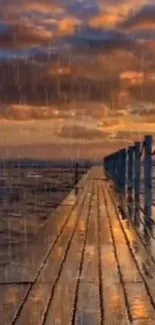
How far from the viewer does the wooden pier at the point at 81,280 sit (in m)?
4.52

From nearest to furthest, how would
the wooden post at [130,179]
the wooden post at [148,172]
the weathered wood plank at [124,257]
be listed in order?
the weathered wood plank at [124,257] → the wooden post at [148,172] → the wooden post at [130,179]

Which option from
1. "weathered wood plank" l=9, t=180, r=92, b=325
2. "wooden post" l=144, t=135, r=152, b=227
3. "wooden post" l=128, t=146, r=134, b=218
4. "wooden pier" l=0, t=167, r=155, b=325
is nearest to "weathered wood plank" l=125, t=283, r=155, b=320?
"wooden pier" l=0, t=167, r=155, b=325

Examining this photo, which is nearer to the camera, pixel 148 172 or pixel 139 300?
pixel 139 300

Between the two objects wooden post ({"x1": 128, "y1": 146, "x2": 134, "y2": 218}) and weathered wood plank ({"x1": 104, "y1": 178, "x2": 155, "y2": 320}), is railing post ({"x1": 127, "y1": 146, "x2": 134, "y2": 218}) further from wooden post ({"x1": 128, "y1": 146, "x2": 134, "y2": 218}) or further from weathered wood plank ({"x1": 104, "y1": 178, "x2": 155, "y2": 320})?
weathered wood plank ({"x1": 104, "y1": 178, "x2": 155, "y2": 320})

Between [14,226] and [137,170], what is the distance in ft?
27.3

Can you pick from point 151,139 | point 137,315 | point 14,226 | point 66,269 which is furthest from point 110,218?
point 14,226

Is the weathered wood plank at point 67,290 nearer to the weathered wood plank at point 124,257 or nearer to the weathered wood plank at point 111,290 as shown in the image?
the weathered wood plank at point 111,290

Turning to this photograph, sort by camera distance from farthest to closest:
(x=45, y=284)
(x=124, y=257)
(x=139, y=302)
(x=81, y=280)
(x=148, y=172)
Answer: (x=148, y=172) → (x=124, y=257) → (x=81, y=280) → (x=45, y=284) → (x=139, y=302)

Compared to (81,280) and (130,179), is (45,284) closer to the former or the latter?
(81,280)

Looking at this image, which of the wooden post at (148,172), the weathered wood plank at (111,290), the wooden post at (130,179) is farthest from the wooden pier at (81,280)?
→ the wooden post at (130,179)

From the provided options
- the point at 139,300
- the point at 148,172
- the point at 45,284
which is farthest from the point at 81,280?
the point at 148,172

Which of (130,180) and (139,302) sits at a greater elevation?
(130,180)

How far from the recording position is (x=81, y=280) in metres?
5.70

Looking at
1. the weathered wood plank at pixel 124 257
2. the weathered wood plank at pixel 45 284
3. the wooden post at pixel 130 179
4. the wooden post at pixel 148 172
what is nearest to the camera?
the weathered wood plank at pixel 45 284
